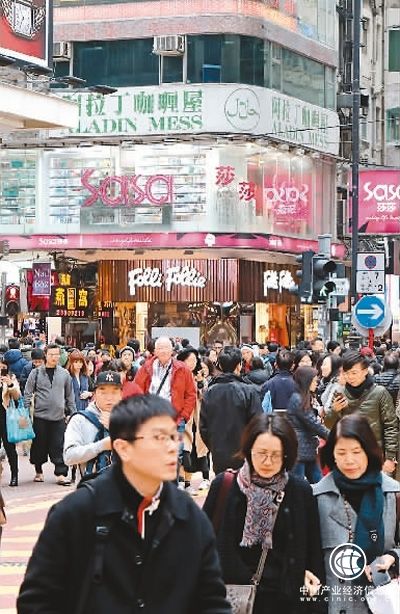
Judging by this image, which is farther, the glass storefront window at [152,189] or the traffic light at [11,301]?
the glass storefront window at [152,189]

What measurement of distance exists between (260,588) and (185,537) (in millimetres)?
1768

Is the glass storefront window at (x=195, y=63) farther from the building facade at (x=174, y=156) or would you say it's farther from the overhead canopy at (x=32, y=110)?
the overhead canopy at (x=32, y=110)

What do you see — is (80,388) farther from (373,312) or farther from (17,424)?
(373,312)

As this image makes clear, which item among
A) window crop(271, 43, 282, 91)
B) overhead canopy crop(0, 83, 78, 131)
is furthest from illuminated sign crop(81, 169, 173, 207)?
overhead canopy crop(0, 83, 78, 131)

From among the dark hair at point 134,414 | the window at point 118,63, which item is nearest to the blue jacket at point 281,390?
the dark hair at point 134,414

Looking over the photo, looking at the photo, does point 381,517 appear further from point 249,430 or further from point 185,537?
point 185,537

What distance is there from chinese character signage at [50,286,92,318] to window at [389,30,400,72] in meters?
17.2

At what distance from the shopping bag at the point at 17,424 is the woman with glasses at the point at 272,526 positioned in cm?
1179

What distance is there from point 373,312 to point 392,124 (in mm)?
35372

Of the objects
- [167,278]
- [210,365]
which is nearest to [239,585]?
[210,365]

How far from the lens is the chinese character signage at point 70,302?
44.7 metres

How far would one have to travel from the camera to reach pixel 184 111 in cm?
4275

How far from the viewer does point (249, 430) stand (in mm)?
6426

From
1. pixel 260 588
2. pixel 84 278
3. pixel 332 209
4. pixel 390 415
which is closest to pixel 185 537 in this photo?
pixel 260 588
